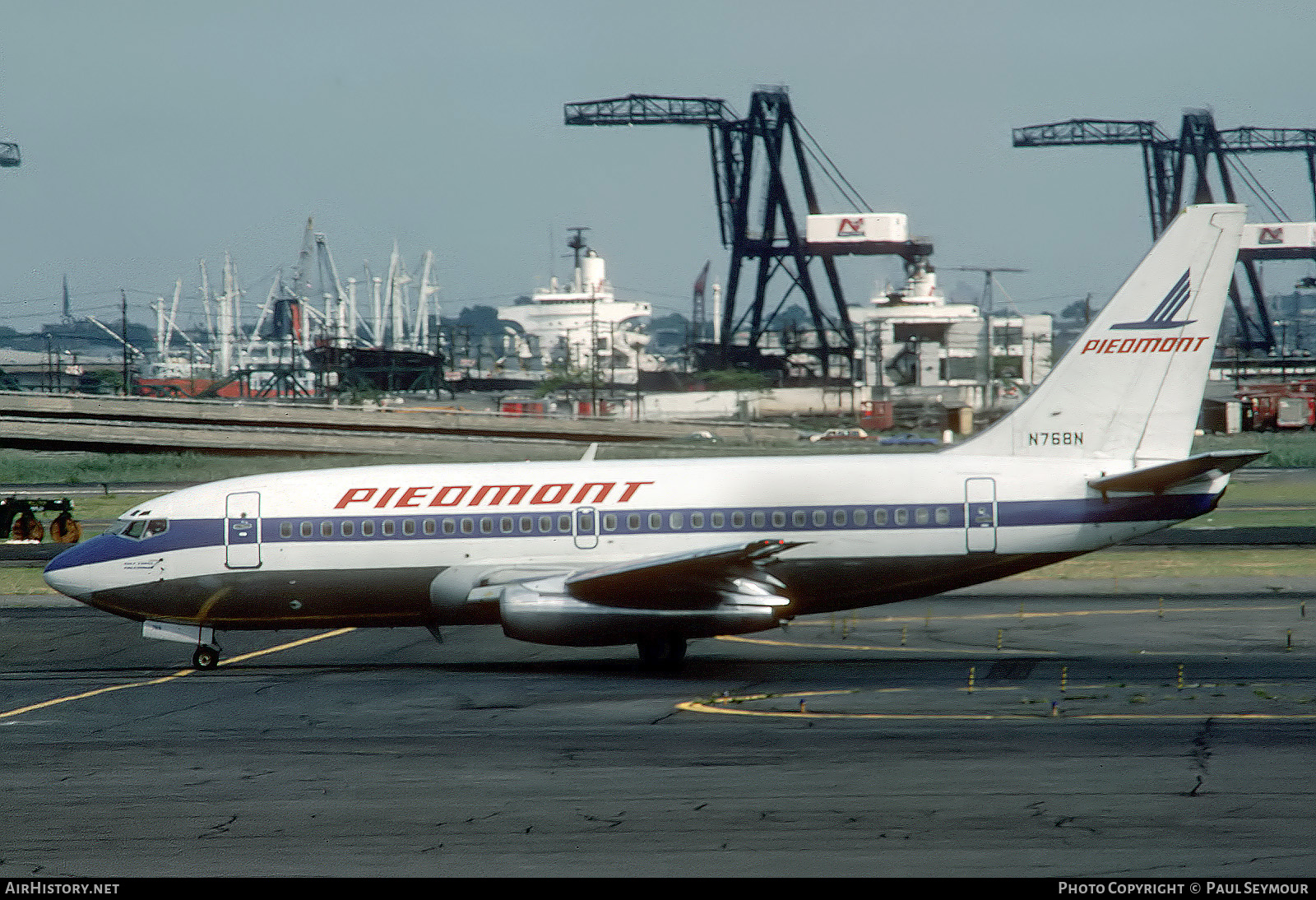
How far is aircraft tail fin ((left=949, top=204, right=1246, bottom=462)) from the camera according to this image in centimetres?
2678

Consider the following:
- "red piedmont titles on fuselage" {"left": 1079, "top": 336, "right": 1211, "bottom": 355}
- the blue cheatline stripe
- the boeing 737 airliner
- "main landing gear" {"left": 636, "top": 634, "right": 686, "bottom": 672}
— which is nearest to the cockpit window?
the boeing 737 airliner

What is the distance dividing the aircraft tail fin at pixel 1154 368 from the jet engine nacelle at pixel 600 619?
6860 millimetres

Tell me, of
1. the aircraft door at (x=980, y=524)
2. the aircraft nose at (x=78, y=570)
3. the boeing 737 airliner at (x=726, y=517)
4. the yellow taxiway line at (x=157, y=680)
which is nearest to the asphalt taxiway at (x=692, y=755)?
the yellow taxiway line at (x=157, y=680)

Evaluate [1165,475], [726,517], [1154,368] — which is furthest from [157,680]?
[1154,368]

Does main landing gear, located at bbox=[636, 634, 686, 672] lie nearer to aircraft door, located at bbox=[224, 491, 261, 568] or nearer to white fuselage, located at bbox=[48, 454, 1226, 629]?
white fuselage, located at bbox=[48, 454, 1226, 629]

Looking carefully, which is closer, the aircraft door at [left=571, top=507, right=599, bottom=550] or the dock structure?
the aircraft door at [left=571, top=507, right=599, bottom=550]

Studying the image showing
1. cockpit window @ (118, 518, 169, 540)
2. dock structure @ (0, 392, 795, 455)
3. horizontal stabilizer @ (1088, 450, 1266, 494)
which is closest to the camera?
horizontal stabilizer @ (1088, 450, 1266, 494)

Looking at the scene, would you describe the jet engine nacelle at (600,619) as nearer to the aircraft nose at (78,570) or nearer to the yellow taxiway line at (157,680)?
the yellow taxiway line at (157,680)

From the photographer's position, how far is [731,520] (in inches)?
1029

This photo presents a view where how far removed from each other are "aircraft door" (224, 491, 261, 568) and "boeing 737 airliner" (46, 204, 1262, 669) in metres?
0.04

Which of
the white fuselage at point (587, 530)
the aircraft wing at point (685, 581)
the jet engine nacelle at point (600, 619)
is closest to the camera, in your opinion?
the aircraft wing at point (685, 581)

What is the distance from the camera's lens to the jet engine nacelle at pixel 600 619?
24.7m
